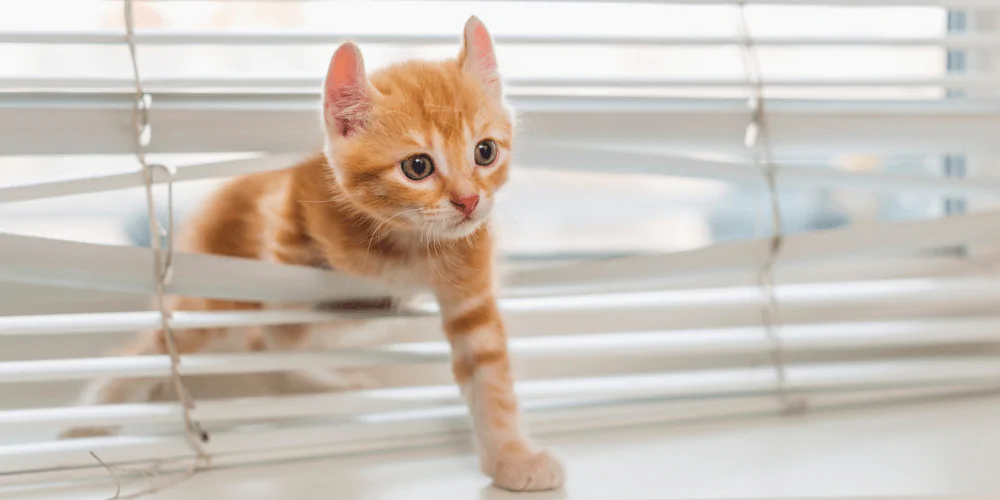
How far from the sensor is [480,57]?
2.54 feet

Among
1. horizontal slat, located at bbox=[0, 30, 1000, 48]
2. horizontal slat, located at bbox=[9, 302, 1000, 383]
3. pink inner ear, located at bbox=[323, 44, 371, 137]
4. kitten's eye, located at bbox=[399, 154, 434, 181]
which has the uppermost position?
horizontal slat, located at bbox=[0, 30, 1000, 48]

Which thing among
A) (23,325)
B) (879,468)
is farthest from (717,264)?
(23,325)

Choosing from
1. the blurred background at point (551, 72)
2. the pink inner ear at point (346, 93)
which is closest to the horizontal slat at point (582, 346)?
the blurred background at point (551, 72)

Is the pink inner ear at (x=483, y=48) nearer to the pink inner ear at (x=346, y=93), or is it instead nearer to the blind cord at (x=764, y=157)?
the pink inner ear at (x=346, y=93)

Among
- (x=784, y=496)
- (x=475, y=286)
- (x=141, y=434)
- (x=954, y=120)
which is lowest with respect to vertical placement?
(x=784, y=496)

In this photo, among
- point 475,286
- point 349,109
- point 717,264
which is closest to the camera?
point 349,109

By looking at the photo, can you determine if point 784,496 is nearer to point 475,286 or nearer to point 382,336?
A: point 475,286

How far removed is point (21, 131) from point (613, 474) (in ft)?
2.24

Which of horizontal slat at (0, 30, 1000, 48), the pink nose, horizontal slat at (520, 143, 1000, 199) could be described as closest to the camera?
the pink nose

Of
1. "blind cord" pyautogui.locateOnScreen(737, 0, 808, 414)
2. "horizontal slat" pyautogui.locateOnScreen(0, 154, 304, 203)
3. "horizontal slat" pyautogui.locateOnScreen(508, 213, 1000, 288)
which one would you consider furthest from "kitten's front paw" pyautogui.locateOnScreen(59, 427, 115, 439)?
"blind cord" pyautogui.locateOnScreen(737, 0, 808, 414)

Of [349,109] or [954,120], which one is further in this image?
[954,120]

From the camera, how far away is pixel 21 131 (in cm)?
82

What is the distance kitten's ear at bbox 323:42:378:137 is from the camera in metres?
0.71

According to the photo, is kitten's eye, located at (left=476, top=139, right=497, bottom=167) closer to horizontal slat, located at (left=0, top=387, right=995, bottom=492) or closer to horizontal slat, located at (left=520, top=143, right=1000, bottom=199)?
horizontal slat, located at (left=520, top=143, right=1000, bottom=199)
